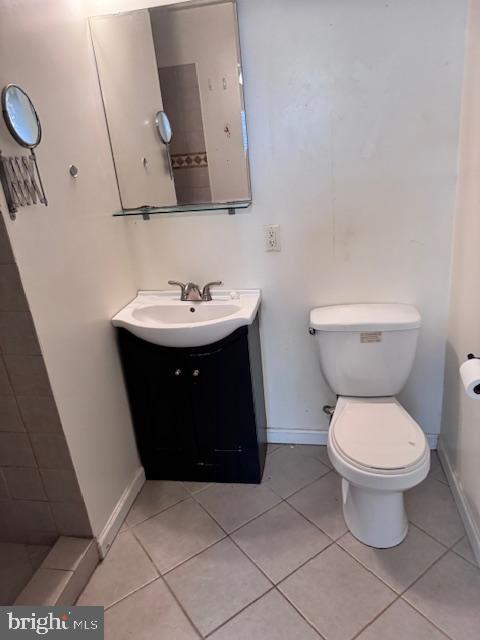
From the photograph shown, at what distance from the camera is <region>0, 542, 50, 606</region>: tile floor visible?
1605 millimetres

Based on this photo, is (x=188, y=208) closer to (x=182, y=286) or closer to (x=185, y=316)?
(x=182, y=286)

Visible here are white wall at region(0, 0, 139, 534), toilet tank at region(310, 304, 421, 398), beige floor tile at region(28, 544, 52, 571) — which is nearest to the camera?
white wall at region(0, 0, 139, 534)

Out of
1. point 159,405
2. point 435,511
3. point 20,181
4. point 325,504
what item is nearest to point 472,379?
point 435,511

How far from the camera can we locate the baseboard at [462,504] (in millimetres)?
1590

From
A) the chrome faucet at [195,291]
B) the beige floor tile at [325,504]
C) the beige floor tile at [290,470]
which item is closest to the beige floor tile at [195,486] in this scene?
the beige floor tile at [290,470]

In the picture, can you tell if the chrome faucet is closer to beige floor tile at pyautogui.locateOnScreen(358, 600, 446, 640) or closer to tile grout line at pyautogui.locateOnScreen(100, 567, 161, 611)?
tile grout line at pyautogui.locateOnScreen(100, 567, 161, 611)

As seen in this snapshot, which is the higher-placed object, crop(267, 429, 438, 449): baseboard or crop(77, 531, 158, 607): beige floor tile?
crop(267, 429, 438, 449): baseboard

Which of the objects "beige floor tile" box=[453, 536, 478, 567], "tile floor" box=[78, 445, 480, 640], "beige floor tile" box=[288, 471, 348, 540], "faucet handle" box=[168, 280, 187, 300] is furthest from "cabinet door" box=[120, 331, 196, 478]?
"beige floor tile" box=[453, 536, 478, 567]

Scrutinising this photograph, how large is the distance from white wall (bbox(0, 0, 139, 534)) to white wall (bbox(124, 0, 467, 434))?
332 mm

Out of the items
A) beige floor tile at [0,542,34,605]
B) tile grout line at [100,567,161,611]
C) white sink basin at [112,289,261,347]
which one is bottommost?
tile grout line at [100,567,161,611]

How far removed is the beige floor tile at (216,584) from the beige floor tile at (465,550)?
710 millimetres

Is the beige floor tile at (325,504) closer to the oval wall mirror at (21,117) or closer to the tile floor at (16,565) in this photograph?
the tile floor at (16,565)

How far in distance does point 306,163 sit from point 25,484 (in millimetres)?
1660

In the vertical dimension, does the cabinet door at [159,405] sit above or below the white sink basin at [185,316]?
below
